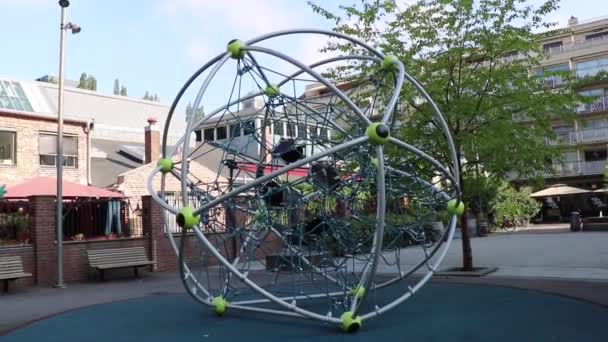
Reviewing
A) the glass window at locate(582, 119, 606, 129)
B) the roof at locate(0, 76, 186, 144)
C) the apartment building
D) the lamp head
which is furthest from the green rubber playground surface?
the glass window at locate(582, 119, 606, 129)

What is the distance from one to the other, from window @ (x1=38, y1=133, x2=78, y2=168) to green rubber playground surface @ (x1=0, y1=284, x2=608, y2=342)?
14.7 metres

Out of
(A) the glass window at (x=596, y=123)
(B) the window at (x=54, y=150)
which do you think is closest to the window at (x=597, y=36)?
(A) the glass window at (x=596, y=123)

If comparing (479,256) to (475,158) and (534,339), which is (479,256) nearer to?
(475,158)

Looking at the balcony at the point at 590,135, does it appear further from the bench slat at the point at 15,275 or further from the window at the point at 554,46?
the bench slat at the point at 15,275

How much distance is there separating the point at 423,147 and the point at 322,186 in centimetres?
642

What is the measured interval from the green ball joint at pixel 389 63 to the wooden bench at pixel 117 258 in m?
10.4

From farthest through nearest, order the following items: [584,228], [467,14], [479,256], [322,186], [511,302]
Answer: [584,228]
[479,256]
[467,14]
[511,302]
[322,186]

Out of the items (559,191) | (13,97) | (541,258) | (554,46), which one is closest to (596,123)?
(554,46)

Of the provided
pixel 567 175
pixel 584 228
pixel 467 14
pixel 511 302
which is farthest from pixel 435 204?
pixel 567 175

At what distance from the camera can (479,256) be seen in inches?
741

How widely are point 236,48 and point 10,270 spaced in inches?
367

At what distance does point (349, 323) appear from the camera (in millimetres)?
7371

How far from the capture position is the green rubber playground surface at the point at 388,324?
723 cm

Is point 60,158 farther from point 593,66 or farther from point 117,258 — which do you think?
point 593,66
